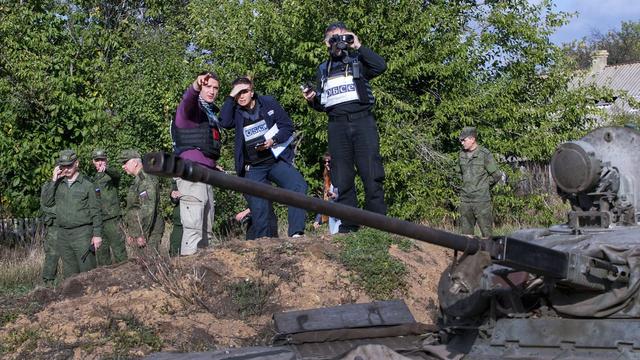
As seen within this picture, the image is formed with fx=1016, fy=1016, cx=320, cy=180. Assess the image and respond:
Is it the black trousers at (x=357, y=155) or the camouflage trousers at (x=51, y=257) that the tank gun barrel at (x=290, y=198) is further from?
the camouflage trousers at (x=51, y=257)

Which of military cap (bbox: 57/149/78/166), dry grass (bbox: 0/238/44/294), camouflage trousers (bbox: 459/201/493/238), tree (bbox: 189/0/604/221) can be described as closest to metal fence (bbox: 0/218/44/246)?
dry grass (bbox: 0/238/44/294)

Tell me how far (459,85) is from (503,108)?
906 mm

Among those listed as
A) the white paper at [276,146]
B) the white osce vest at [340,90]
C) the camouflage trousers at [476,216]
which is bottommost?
the camouflage trousers at [476,216]

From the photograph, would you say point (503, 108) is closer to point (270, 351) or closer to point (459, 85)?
point (459, 85)

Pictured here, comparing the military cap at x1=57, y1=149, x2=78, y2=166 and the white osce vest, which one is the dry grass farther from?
the white osce vest

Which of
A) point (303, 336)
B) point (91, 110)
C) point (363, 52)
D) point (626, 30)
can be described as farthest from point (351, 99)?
point (626, 30)

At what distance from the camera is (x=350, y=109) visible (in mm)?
10117

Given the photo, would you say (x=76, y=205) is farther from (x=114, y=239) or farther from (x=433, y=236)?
(x=433, y=236)

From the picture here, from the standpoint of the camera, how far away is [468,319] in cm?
645

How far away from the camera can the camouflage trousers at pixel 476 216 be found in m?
13.3

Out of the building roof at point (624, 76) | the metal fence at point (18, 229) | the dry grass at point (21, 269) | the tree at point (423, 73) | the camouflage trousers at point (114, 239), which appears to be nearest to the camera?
the dry grass at point (21, 269)

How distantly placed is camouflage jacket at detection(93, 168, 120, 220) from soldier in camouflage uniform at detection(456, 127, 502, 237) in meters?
4.48

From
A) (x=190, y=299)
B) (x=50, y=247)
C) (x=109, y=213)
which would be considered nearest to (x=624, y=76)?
(x=109, y=213)

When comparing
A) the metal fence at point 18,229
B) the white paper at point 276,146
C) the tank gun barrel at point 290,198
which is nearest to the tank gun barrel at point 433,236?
the tank gun barrel at point 290,198
